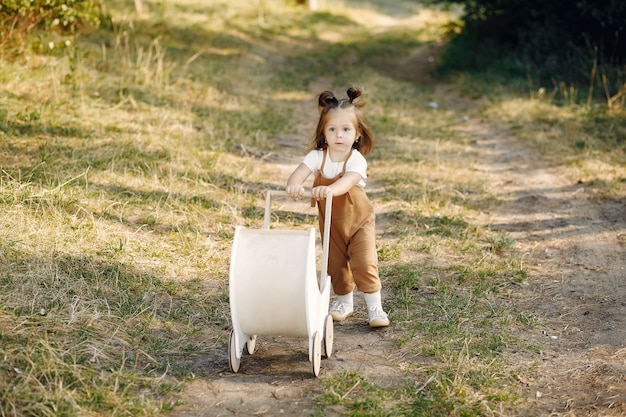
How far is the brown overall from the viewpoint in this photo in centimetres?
436

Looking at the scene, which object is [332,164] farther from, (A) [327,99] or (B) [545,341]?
(B) [545,341]

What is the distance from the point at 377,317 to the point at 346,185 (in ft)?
2.98

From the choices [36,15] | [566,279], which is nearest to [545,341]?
[566,279]

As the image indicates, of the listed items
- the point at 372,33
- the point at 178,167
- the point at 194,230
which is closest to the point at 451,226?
the point at 194,230

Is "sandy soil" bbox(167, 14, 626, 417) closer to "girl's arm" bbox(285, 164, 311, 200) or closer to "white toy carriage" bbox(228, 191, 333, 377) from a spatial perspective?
"white toy carriage" bbox(228, 191, 333, 377)

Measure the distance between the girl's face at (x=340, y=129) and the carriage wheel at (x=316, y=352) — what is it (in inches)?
45.2

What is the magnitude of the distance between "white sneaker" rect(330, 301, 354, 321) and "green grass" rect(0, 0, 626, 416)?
0.32 meters

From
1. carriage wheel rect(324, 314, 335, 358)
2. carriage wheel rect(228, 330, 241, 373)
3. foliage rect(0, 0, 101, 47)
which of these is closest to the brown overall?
carriage wheel rect(324, 314, 335, 358)

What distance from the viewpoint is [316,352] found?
376cm

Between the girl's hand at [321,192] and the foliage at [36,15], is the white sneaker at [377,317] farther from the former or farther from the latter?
the foliage at [36,15]

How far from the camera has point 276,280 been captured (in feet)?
12.0

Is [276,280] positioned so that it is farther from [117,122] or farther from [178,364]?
[117,122]

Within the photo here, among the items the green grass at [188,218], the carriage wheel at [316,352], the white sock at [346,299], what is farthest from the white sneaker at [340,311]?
the carriage wheel at [316,352]

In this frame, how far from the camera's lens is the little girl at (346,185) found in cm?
422
